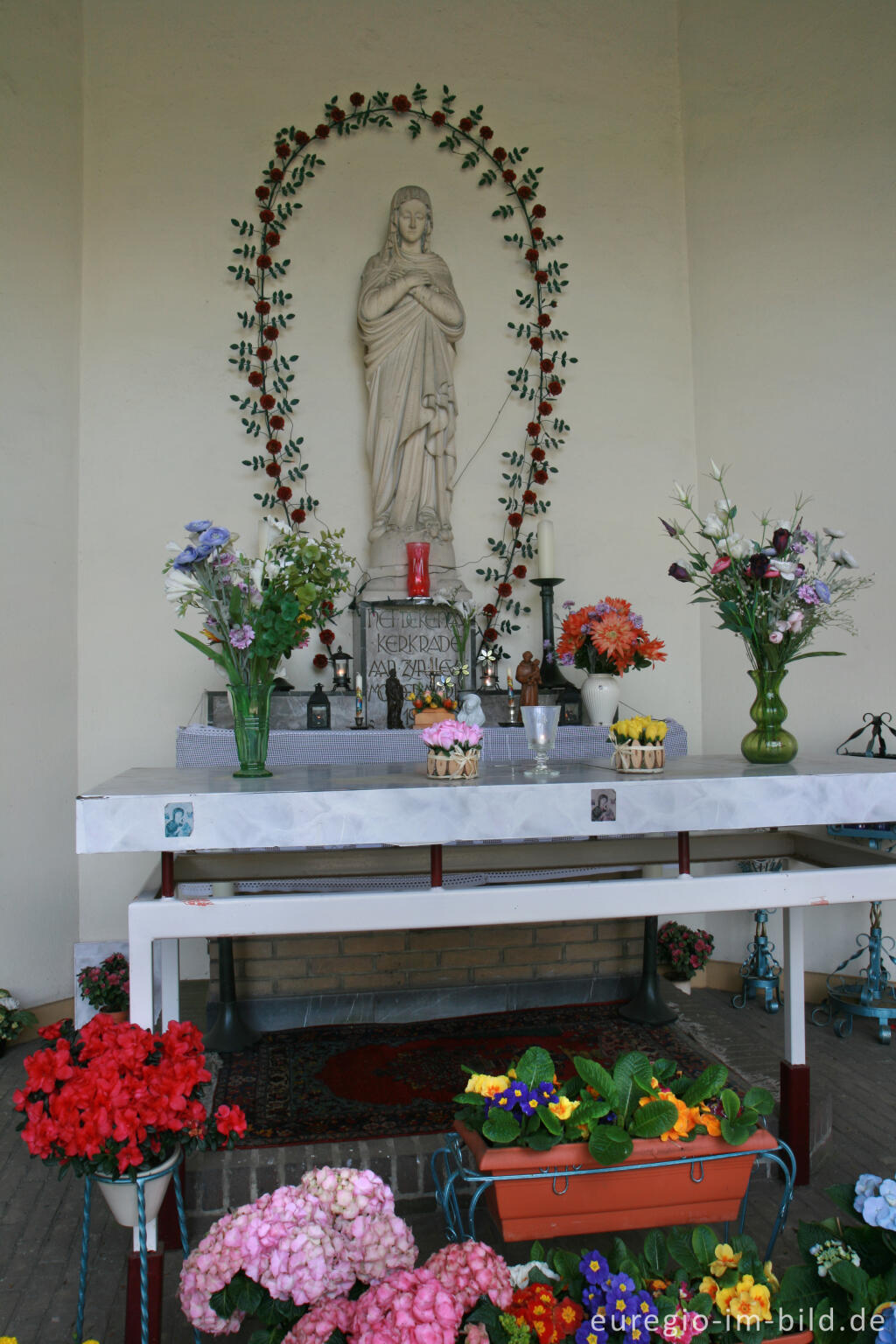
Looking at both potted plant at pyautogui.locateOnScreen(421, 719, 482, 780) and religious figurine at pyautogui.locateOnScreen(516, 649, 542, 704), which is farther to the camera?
religious figurine at pyautogui.locateOnScreen(516, 649, 542, 704)

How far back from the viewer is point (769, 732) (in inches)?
84.4

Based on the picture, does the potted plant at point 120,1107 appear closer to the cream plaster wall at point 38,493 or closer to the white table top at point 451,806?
the white table top at point 451,806

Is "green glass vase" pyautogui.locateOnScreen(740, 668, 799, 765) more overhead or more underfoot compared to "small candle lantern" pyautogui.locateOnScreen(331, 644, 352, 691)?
more underfoot

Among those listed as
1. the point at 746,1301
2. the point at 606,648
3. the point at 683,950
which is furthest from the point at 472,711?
the point at 683,950

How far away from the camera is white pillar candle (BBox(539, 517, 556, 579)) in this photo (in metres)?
3.57

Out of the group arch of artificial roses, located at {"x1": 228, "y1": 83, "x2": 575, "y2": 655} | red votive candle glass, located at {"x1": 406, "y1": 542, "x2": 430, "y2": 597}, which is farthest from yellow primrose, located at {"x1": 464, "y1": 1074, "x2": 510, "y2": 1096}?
arch of artificial roses, located at {"x1": 228, "y1": 83, "x2": 575, "y2": 655}

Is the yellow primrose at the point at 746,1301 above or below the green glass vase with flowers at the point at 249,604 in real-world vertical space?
below

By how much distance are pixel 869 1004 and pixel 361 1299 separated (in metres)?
2.64

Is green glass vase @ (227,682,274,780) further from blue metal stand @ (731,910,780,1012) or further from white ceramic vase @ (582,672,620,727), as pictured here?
blue metal stand @ (731,910,780,1012)

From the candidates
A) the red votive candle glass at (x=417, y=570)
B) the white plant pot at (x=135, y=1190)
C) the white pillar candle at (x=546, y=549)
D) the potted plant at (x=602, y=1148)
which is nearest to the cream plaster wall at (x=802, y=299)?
the white pillar candle at (x=546, y=549)

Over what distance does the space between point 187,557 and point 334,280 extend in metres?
2.57

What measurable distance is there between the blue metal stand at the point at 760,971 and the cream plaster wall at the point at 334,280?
39.5 inches

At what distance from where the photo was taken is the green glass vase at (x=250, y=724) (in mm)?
1975

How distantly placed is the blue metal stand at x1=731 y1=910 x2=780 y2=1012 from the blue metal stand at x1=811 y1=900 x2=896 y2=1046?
0.17m
